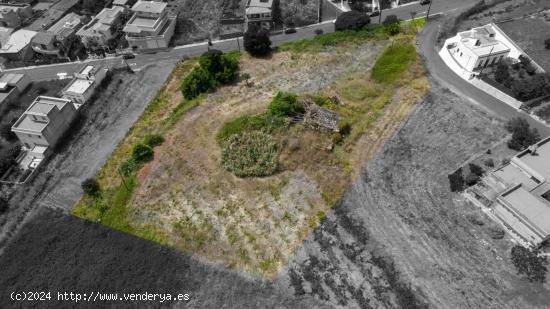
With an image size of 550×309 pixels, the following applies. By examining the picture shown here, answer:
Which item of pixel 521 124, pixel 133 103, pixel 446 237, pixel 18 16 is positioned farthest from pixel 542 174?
pixel 18 16

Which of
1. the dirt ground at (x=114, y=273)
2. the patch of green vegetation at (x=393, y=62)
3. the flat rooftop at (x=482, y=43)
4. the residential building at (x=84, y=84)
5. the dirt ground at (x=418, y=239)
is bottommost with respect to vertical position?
the dirt ground at (x=114, y=273)

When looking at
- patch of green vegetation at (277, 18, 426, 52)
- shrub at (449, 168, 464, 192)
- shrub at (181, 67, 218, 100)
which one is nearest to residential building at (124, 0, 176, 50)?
shrub at (181, 67, 218, 100)

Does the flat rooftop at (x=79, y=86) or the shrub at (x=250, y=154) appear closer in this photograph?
the shrub at (x=250, y=154)

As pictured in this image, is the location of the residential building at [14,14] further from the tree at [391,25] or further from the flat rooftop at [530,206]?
the flat rooftop at [530,206]

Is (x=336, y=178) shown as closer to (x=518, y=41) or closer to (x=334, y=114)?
(x=334, y=114)

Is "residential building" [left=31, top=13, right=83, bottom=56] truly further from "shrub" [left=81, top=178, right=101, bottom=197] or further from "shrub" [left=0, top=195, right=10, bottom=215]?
"shrub" [left=81, top=178, right=101, bottom=197]

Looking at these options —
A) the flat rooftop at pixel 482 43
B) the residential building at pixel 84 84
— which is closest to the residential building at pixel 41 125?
the residential building at pixel 84 84

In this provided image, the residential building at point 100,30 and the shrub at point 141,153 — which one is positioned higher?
the residential building at point 100,30
